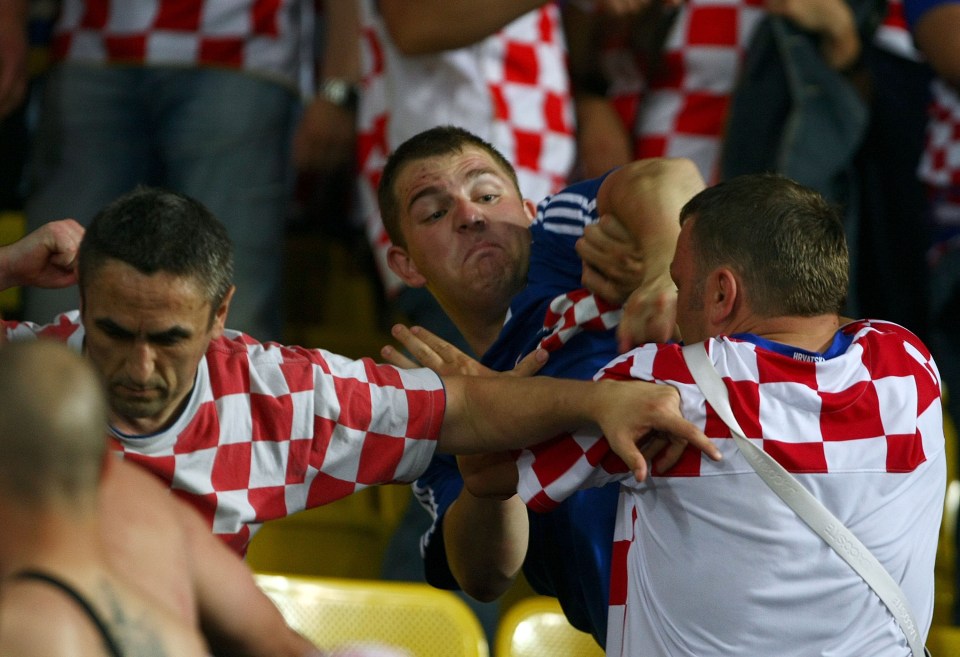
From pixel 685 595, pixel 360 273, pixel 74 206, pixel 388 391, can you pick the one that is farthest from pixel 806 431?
pixel 360 273

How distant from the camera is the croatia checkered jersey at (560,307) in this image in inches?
81.2

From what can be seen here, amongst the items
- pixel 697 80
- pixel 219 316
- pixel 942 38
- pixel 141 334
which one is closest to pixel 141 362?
pixel 141 334

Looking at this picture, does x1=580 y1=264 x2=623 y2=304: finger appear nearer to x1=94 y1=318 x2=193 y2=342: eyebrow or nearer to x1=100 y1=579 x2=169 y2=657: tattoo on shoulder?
x1=94 y1=318 x2=193 y2=342: eyebrow

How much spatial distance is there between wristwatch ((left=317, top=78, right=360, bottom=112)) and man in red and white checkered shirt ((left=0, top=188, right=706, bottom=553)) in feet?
3.81

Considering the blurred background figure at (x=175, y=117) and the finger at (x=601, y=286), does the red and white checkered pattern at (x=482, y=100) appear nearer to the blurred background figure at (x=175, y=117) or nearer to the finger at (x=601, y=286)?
the blurred background figure at (x=175, y=117)

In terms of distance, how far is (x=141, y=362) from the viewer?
1.83 meters

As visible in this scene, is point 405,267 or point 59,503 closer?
point 59,503

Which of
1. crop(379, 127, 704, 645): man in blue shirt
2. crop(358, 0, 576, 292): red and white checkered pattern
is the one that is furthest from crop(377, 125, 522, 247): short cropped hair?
crop(358, 0, 576, 292): red and white checkered pattern

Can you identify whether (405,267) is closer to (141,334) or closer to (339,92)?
(141,334)

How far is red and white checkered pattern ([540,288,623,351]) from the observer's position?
6.74 ft

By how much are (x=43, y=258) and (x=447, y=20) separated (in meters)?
1.04

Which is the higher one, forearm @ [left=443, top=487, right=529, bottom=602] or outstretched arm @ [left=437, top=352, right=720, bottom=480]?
outstretched arm @ [left=437, top=352, right=720, bottom=480]

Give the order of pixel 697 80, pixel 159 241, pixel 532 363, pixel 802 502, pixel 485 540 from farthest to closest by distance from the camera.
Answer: pixel 697 80 → pixel 485 540 → pixel 532 363 → pixel 159 241 → pixel 802 502

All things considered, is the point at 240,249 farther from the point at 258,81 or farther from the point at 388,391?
the point at 388,391
